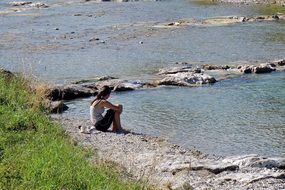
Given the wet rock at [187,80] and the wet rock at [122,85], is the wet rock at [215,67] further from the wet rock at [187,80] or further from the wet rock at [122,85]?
the wet rock at [122,85]

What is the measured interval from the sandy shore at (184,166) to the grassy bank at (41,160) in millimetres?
1058

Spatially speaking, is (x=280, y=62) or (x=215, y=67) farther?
(x=280, y=62)

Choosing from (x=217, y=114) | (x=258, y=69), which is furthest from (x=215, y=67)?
(x=217, y=114)

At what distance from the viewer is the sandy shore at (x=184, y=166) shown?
1213cm

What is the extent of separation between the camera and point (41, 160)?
978 centimetres

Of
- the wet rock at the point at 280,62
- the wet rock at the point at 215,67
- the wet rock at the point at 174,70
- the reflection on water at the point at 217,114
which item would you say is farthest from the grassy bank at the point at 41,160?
the wet rock at the point at 280,62

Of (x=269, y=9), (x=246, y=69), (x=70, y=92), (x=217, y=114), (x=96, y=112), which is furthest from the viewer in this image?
(x=269, y=9)

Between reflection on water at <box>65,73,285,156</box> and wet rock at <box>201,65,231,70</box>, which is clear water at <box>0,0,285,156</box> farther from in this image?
wet rock at <box>201,65,231,70</box>

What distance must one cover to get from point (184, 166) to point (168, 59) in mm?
20800

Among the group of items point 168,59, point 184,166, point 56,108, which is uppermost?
point 184,166

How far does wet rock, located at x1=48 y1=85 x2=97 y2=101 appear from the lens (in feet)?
76.7

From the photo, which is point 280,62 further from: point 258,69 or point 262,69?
point 258,69

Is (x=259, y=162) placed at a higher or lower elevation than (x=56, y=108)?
higher

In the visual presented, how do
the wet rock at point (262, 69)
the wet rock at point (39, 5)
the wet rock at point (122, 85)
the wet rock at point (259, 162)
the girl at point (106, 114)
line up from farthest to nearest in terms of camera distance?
the wet rock at point (39, 5) → the wet rock at point (262, 69) → the wet rock at point (122, 85) → the girl at point (106, 114) → the wet rock at point (259, 162)
